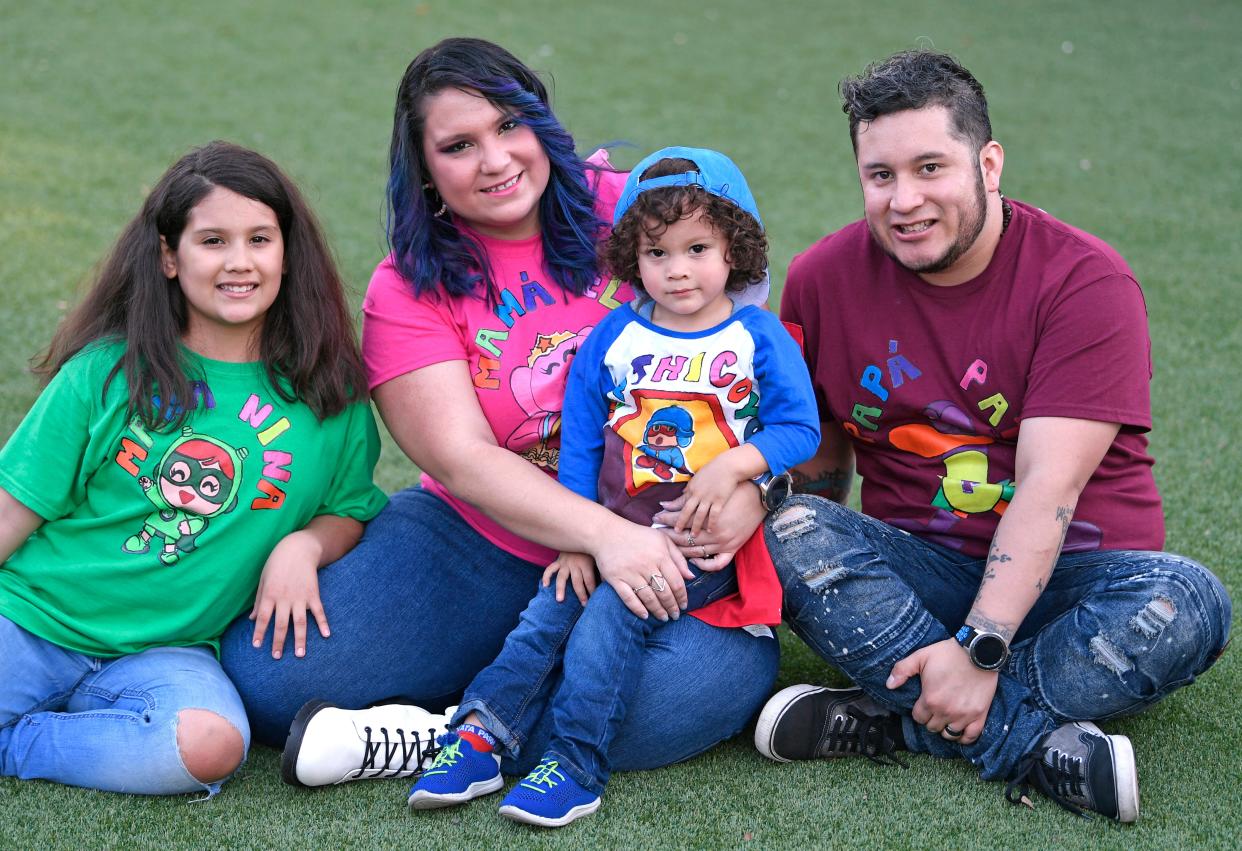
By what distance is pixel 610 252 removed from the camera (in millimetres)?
2715

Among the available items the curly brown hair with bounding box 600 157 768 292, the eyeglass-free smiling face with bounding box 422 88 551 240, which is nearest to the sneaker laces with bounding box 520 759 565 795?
the curly brown hair with bounding box 600 157 768 292

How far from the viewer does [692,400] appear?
8.56 feet

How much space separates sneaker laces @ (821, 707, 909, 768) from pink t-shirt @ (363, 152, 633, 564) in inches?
28.2

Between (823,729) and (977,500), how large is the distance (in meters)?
0.57

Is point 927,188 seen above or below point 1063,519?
above

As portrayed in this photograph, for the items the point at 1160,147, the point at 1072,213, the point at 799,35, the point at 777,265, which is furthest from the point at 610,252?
the point at 799,35

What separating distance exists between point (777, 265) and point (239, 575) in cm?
347

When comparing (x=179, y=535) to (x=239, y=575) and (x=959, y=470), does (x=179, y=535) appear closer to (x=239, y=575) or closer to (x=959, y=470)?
(x=239, y=575)

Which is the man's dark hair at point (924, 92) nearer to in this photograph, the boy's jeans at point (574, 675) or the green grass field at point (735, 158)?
the green grass field at point (735, 158)

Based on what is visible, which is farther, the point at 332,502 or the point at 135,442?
the point at 332,502

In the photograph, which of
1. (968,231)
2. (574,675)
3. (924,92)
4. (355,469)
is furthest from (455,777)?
(924,92)

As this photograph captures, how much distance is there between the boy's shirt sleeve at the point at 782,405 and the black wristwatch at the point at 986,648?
0.47m

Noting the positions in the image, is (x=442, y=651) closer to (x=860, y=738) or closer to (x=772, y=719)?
(x=772, y=719)


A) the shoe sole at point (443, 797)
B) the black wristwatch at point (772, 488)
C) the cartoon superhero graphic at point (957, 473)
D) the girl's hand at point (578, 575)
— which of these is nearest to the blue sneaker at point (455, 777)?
the shoe sole at point (443, 797)
